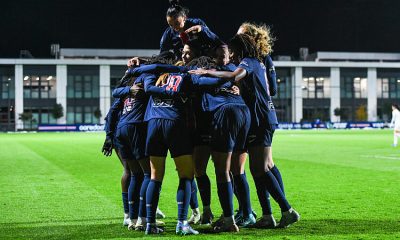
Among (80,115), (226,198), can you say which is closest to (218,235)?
(226,198)

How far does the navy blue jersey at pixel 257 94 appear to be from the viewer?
25.4 feet

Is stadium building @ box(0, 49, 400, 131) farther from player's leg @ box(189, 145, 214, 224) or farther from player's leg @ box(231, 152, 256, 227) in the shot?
player's leg @ box(231, 152, 256, 227)

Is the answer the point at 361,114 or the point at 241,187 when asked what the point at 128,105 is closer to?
the point at 241,187

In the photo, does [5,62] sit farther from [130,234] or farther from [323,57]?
[130,234]

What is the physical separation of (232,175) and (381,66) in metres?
89.5

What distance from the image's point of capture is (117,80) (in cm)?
8344

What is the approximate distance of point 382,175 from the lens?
571 inches

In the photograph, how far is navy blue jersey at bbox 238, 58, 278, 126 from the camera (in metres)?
7.75

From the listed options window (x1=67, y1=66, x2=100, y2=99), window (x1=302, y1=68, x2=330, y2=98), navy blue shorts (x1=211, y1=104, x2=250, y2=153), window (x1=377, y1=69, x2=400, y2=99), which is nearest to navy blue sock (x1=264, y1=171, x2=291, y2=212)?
navy blue shorts (x1=211, y1=104, x2=250, y2=153)

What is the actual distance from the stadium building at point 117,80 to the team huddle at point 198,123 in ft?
233

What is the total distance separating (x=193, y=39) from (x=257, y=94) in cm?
108

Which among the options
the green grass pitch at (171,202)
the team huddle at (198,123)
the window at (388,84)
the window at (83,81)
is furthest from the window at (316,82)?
the team huddle at (198,123)

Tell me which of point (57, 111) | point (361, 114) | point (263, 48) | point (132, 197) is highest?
point (263, 48)

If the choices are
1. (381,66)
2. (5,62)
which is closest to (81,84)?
(5,62)
